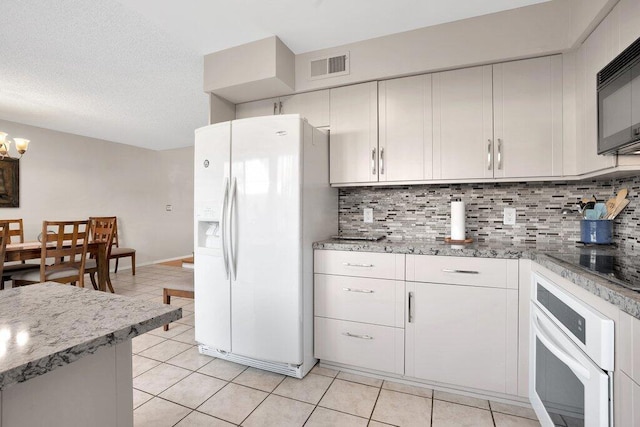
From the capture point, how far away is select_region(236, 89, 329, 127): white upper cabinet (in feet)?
7.80

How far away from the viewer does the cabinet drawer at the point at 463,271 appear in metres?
1.68

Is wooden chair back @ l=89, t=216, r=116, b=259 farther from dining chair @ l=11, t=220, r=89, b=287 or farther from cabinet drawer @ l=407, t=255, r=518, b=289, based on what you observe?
cabinet drawer @ l=407, t=255, r=518, b=289

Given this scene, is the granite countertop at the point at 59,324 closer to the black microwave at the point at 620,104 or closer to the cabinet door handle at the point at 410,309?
the cabinet door handle at the point at 410,309

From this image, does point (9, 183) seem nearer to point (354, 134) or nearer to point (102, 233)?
point (102, 233)

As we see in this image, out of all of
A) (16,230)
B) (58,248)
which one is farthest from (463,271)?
(16,230)

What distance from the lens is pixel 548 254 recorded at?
1.54m

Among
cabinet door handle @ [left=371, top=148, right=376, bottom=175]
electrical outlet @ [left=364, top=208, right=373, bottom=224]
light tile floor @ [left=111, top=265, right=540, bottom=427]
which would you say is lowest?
light tile floor @ [left=111, top=265, right=540, bottom=427]

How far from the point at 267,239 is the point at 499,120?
1711 millimetres

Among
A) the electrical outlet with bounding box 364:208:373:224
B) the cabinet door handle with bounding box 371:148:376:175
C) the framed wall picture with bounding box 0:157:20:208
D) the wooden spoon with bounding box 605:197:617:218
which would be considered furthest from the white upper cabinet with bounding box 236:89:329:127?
the framed wall picture with bounding box 0:157:20:208

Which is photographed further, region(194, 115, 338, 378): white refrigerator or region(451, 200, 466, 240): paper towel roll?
region(451, 200, 466, 240): paper towel roll

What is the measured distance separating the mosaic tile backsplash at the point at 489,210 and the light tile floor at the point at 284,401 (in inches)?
43.0

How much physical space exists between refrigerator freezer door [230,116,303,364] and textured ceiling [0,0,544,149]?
0.70 meters

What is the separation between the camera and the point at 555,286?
1288mm

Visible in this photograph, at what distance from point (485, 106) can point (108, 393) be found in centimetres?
236
